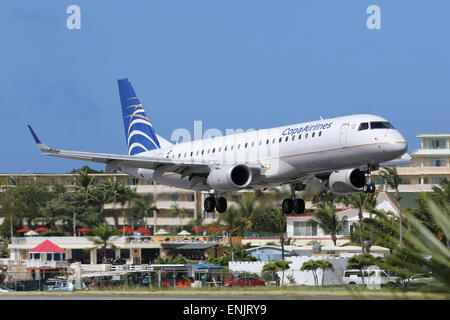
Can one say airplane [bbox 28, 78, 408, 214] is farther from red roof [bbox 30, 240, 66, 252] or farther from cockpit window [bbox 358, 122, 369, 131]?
red roof [bbox 30, 240, 66, 252]

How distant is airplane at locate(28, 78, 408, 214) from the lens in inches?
1374

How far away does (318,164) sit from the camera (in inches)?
1441

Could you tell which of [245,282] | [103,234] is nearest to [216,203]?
[245,282]

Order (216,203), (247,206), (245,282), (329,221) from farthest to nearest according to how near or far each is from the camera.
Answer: (329,221), (247,206), (245,282), (216,203)

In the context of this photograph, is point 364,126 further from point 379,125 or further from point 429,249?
point 429,249

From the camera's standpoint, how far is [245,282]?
45.9 meters

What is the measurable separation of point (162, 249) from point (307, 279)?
105 ft

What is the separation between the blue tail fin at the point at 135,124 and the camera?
5369 cm

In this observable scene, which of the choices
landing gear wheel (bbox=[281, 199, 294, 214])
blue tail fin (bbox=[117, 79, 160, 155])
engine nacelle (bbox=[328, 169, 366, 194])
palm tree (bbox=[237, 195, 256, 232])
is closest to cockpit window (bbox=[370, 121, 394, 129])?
engine nacelle (bbox=[328, 169, 366, 194])

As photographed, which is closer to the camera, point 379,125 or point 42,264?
point 379,125

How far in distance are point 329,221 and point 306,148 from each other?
50.4 m
